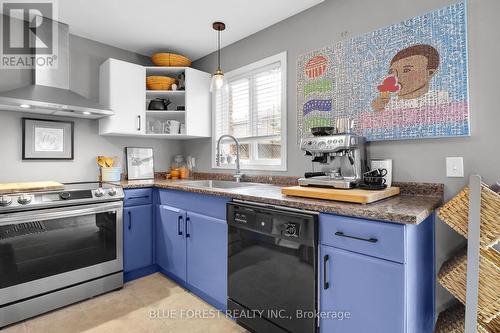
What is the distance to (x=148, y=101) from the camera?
3.10 m

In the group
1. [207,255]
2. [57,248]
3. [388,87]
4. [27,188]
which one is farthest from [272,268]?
[27,188]

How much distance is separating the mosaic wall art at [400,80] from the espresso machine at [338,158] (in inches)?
10.4

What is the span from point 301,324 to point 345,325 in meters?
0.25

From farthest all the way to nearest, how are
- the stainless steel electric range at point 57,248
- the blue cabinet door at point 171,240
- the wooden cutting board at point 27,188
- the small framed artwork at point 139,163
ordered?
the small framed artwork at point 139,163 < the blue cabinet door at point 171,240 < the wooden cutting board at point 27,188 < the stainless steel electric range at point 57,248

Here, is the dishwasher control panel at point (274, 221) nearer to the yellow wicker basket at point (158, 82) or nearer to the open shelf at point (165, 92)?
the open shelf at point (165, 92)

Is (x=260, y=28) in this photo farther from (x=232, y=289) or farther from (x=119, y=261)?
(x=119, y=261)

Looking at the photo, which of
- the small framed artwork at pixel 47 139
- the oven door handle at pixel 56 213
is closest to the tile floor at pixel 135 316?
the oven door handle at pixel 56 213

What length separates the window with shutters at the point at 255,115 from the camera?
2443 mm

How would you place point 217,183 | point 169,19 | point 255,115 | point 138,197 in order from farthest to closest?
1. point 217,183
2. point 255,115
3. point 138,197
4. point 169,19

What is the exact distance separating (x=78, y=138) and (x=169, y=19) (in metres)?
1.51

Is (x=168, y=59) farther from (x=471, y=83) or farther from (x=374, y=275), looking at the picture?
(x=374, y=275)

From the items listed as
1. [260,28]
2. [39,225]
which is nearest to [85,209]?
[39,225]

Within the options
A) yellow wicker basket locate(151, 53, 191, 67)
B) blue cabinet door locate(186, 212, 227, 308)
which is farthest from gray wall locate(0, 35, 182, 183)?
blue cabinet door locate(186, 212, 227, 308)

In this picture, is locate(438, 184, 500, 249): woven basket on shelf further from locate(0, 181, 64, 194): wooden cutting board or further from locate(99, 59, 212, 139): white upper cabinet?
locate(0, 181, 64, 194): wooden cutting board
